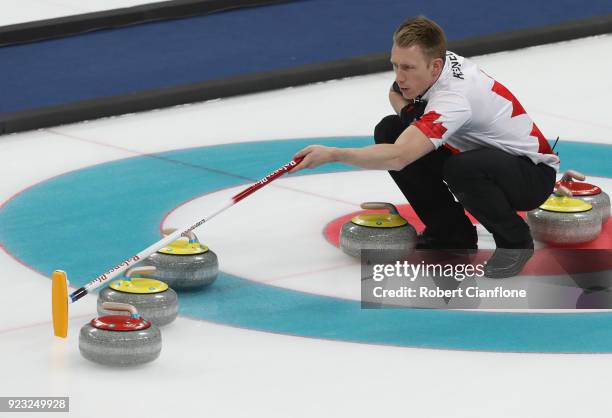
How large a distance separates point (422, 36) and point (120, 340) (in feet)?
4.51

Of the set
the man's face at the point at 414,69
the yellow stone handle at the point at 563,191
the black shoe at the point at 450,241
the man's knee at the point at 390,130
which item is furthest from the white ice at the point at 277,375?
the yellow stone handle at the point at 563,191

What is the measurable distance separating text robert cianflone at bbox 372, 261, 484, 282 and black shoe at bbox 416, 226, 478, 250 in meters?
0.11

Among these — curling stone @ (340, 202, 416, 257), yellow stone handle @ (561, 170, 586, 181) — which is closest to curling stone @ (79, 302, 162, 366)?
curling stone @ (340, 202, 416, 257)

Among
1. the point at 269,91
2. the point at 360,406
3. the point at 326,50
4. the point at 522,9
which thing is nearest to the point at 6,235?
the point at 360,406

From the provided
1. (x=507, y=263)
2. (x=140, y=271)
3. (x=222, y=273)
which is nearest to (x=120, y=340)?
(x=140, y=271)

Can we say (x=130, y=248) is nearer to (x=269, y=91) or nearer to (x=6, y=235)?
(x=6, y=235)

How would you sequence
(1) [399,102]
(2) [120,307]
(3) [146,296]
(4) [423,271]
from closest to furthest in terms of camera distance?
(2) [120,307] → (3) [146,296] → (4) [423,271] → (1) [399,102]

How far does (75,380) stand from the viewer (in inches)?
151

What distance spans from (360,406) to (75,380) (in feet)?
2.58

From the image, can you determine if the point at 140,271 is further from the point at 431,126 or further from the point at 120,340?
the point at 431,126

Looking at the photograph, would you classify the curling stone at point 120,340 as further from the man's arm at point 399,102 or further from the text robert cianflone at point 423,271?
the man's arm at point 399,102

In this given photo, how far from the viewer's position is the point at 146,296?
4109 millimetres

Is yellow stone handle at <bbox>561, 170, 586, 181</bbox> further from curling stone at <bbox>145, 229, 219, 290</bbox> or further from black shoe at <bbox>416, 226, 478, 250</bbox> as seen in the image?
curling stone at <bbox>145, 229, 219, 290</bbox>

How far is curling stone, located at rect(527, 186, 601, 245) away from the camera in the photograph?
193 inches
